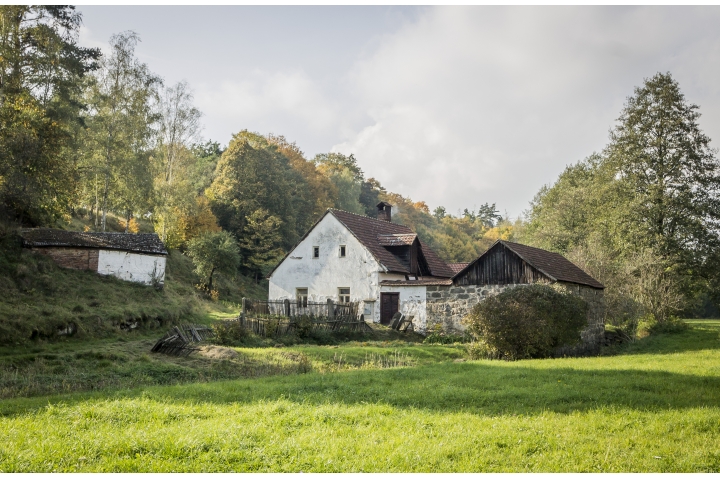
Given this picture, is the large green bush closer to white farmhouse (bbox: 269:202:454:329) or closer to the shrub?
white farmhouse (bbox: 269:202:454:329)

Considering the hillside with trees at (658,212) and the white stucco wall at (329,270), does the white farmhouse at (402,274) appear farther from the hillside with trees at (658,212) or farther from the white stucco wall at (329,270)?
the hillside with trees at (658,212)

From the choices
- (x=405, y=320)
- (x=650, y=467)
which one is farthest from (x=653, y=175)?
(x=650, y=467)

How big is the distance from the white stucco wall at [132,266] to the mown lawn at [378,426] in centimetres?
1836

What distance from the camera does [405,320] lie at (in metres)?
28.3

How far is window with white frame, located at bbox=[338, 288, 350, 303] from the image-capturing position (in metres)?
32.9

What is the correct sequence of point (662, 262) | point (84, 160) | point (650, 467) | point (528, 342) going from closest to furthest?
point (650, 467)
point (528, 342)
point (662, 262)
point (84, 160)

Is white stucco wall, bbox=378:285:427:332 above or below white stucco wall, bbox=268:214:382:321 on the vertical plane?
below

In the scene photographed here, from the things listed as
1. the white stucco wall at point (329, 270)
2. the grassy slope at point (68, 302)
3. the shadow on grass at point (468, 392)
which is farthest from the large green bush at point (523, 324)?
the grassy slope at point (68, 302)

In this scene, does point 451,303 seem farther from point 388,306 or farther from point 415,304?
point 388,306

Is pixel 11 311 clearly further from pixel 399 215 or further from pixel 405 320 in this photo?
pixel 399 215

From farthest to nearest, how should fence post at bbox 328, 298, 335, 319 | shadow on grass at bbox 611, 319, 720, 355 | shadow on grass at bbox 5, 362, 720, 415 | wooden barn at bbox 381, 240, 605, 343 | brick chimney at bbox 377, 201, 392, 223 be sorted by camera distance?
brick chimney at bbox 377, 201, 392, 223 → fence post at bbox 328, 298, 335, 319 → wooden barn at bbox 381, 240, 605, 343 → shadow on grass at bbox 611, 319, 720, 355 → shadow on grass at bbox 5, 362, 720, 415

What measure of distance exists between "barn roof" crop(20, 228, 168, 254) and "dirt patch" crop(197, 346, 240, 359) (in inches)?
488

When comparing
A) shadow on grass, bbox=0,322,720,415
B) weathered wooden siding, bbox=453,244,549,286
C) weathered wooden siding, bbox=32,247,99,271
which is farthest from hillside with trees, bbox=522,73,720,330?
weathered wooden siding, bbox=32,247,99,271

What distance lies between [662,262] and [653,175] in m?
6.26
